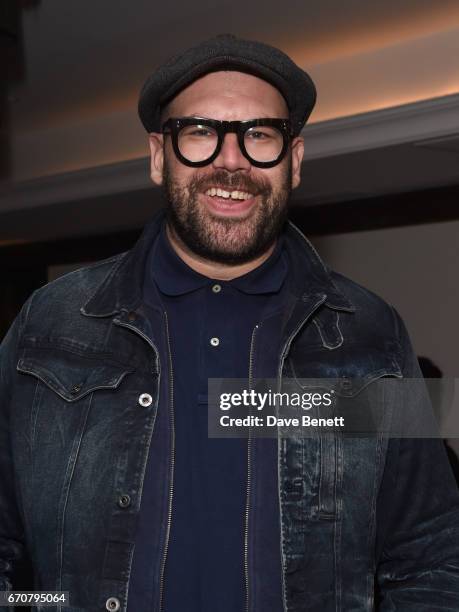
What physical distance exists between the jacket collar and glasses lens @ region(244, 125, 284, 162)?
0.20m

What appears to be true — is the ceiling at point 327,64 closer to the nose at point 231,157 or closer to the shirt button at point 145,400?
the nose at point 231,157

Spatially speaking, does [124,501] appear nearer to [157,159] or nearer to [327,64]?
[157,159]

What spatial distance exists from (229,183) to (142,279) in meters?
0.23

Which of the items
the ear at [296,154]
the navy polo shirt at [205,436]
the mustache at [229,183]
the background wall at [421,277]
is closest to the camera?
the navy polo shirt at [205,436]

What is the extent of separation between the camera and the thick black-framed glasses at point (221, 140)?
1.46 meters

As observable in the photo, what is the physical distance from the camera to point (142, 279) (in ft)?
5.07

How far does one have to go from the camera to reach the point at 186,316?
1.48 m

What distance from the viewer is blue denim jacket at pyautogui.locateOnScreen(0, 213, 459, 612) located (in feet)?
4.48

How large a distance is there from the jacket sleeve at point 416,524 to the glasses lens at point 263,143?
447 millimetres

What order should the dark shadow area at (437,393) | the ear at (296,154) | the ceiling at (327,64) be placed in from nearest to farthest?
the ear at (296,154), the ceiling at (327,64), the dark shadow area at (437,393)

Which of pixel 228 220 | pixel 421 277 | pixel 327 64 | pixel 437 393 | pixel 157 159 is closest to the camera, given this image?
pixel 228 220

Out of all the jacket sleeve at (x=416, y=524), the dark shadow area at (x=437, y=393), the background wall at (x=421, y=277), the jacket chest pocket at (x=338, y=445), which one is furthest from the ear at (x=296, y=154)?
the background wall at (x=421, y=277)

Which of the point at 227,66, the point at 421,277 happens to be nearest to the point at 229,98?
the point at 227,66

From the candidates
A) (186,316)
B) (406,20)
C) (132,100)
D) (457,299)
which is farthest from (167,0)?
(186,316)
